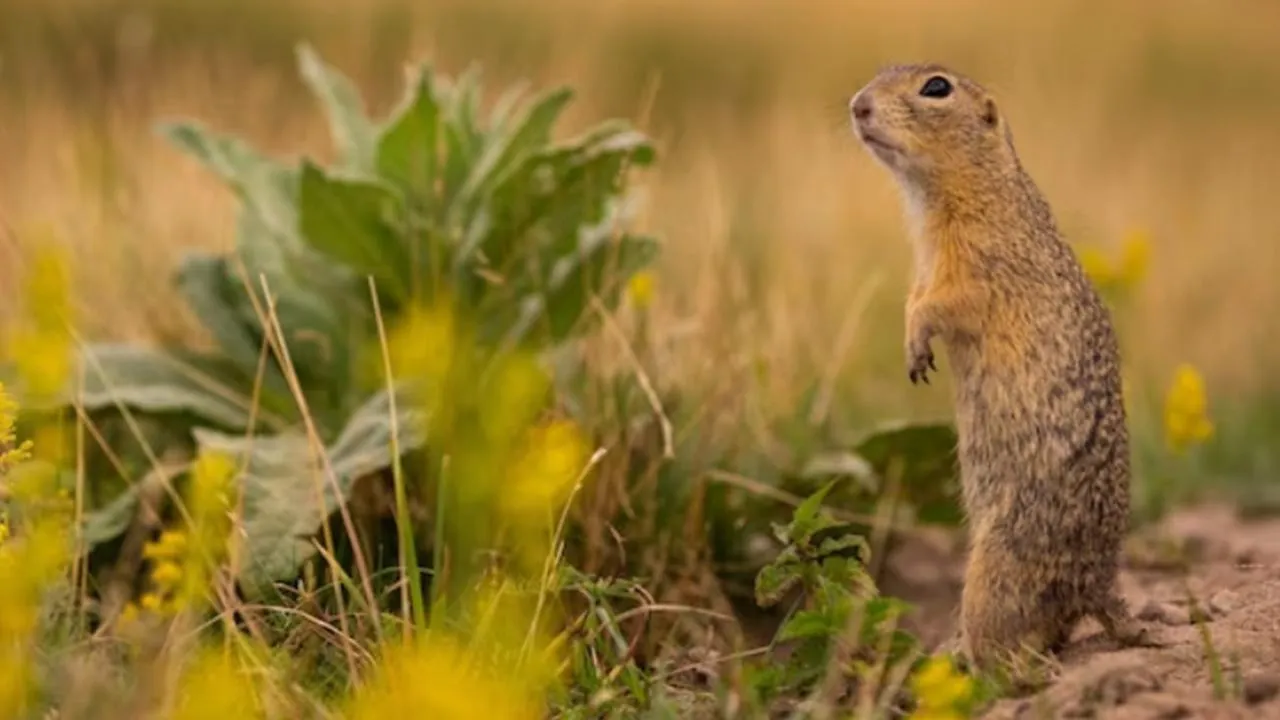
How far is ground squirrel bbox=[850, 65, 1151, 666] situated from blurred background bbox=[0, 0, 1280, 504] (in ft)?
2.09

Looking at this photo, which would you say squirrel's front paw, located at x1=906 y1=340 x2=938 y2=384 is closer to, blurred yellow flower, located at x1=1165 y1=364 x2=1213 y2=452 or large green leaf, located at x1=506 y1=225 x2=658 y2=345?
large green leaf, located at x1=506 y1=225 x2=658 y2=345

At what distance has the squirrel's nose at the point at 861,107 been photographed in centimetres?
489

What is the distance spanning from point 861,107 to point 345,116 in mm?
1825

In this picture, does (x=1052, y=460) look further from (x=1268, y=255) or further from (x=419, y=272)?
(x=1268, y=255)

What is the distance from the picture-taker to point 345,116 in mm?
6023

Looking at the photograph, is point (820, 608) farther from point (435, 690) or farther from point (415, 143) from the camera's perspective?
point (415, 143)

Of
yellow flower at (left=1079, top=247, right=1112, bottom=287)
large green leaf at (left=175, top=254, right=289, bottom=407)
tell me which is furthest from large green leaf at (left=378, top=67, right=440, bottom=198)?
yellow flower at (left=1079, top=247, right=1112, bottom=287)

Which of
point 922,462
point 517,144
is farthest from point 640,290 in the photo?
Answer: point 922,462

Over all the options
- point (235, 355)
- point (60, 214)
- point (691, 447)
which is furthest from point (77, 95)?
point (691, 447)

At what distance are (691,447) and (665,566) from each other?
1.29ft

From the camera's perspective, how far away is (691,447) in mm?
5582

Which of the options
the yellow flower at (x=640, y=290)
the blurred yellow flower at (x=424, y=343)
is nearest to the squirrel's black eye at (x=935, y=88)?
the yellow flower at (x=640, y=290)

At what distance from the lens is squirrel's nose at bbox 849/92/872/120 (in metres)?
4.89

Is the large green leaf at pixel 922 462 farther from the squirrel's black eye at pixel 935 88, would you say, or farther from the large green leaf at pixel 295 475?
the large green leaf at pixel 295 475
